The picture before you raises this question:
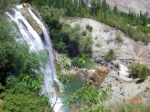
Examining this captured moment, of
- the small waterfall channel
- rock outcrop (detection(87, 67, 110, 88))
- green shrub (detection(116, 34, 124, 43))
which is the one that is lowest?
green shrub (detection(116, 34, 124, 43))

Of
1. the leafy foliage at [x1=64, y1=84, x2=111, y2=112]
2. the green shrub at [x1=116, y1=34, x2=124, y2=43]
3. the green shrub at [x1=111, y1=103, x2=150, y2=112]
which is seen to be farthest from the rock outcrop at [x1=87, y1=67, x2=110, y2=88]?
the green shrub at [x1=116, y1=34, x2=124, y2=43]

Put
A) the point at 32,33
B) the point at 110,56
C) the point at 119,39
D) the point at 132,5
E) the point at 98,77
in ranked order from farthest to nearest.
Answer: the point at 132,5 < the point at 119,39 < the point at 110,56 < the point at 32,33 < the point at 98,77

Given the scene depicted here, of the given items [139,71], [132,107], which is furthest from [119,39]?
[132,107]

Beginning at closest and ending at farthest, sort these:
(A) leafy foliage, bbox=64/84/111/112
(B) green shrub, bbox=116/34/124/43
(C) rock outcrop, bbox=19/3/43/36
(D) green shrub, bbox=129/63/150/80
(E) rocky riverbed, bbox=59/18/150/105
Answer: (A) leafy foliage, bbox=64/84/111/112 < (D) green shrub, bbox=129/63/150/80 < (C) rock outcrop, bbox=19/3/43/36 < (E) rocky riverbed, bbox=59/18/150/105 < (B) green shrub, bbox=116/34/124/43

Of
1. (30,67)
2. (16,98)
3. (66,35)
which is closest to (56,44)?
(66,35)

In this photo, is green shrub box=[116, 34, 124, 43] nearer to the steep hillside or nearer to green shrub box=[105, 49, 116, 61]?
green shrub box=[105, 49, 116, 61]

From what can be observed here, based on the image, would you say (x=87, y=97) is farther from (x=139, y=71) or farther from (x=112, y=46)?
(x=112, y=46)

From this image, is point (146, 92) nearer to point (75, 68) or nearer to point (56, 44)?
point (75, 68)
